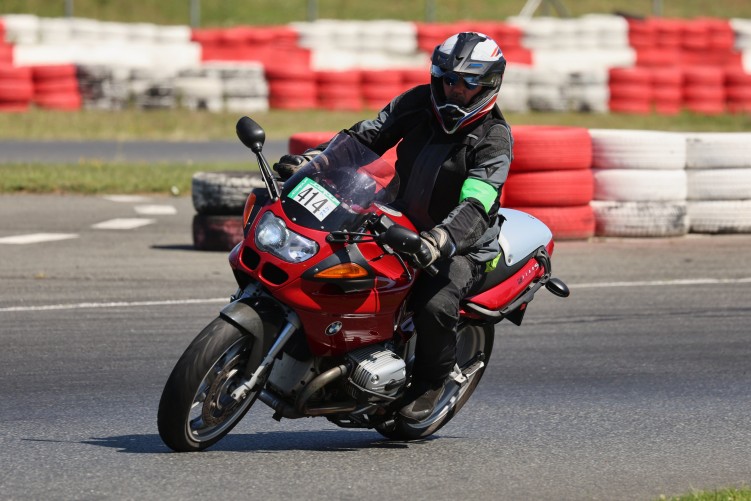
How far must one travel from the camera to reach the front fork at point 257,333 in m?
5.12

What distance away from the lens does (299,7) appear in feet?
118

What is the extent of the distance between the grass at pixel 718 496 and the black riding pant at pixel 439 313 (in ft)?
3.63

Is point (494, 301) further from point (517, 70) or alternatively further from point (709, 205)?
point (517, 70)

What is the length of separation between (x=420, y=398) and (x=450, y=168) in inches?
39.1

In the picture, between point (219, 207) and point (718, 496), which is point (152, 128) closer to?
point (219, 207)

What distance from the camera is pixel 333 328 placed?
5301 mm

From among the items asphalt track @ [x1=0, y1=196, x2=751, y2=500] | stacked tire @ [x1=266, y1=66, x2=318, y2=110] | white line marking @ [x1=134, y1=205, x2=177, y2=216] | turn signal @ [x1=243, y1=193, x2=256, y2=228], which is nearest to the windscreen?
turn signal @ [x1=243, y1=193, x2=256, y2=228]

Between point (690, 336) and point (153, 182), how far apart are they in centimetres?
833

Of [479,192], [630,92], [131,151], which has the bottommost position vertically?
[131,151]

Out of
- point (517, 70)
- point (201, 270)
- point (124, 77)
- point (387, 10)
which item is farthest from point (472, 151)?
point (387, 10)

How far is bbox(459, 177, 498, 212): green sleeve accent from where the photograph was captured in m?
5.41

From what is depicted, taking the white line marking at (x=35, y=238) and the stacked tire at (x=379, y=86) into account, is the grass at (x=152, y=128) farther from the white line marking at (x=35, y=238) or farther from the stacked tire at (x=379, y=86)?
the white line marking at (x=35, y=238)

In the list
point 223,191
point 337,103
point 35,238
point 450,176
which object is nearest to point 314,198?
point 450,176

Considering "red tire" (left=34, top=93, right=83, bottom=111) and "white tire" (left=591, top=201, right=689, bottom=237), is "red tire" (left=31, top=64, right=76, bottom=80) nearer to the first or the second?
"red tire" (left=34, top=93, right=83, bottom=111)
